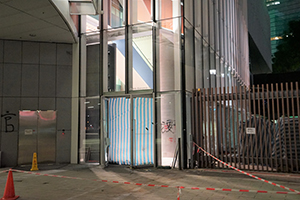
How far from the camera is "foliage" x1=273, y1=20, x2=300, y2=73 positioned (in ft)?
147

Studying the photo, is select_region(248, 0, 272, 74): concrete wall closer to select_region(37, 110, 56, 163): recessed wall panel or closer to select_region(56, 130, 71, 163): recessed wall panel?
select_region(56, 130, 71, 163): recessed wall panel

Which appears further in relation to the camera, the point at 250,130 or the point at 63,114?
the point at 63,114

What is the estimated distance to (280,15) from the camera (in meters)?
58.3

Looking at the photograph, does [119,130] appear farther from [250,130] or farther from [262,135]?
[262,135]

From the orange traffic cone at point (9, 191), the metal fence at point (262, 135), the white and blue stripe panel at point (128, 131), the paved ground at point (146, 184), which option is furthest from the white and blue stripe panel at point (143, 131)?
the orange traffic cone at point (9, 191)

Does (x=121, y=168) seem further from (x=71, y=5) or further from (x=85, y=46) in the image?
(x=71, y=5)

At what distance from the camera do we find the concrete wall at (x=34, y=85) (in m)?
11.1

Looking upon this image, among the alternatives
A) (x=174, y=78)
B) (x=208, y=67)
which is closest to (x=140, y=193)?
(x=174, y=78)

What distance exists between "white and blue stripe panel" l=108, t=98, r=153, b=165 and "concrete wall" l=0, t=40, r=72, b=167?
208cm

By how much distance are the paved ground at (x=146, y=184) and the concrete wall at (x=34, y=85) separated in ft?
7.14

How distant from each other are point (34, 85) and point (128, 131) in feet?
15.1

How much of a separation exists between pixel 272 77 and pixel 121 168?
1310 inches

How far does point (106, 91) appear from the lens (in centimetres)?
1125

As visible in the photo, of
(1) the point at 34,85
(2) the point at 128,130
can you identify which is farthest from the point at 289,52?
(1) the point at 34,85
